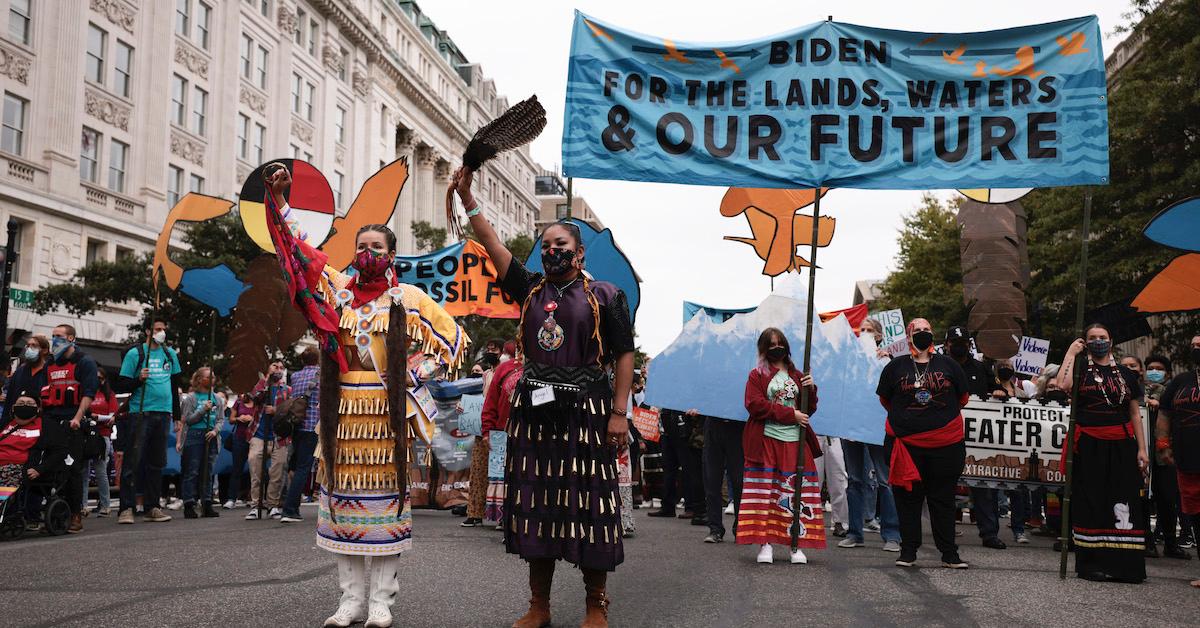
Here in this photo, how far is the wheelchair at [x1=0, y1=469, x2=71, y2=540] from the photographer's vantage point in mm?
10016

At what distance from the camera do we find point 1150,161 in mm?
24031

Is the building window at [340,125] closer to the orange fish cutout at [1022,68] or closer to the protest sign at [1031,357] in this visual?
the protest sign at [1031,357]

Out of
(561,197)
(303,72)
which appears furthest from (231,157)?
(561,197)

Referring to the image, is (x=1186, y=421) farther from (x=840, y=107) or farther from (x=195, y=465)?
(x=195, y=465)

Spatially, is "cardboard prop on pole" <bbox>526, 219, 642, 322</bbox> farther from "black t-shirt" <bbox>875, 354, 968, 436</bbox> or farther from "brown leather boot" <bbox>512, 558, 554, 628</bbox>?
"brown leather boot" <bbox>512, 558, 554, 628</bbox>

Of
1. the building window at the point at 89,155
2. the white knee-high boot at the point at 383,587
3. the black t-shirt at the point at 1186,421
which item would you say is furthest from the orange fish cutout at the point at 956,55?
the building window at the point at 89,155

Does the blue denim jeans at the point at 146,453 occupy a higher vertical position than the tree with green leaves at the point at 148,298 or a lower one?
lower

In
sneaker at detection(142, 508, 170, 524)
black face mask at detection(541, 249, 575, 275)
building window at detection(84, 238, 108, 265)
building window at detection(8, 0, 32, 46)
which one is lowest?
sneaker at detection(142, 508, 170, 524)

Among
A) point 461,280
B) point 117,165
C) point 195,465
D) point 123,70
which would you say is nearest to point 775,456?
point 461,280

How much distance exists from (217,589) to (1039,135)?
625cm

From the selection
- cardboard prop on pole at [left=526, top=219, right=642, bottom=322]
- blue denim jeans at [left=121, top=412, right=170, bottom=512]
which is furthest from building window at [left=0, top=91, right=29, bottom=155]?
cardboard prop on pole at [left=526, top=219, right=642, bottom=322]

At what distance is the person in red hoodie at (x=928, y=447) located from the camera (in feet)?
26.8

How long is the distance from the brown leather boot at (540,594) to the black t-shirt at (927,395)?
3.98 m

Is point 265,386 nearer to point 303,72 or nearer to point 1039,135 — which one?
point 1039,135
